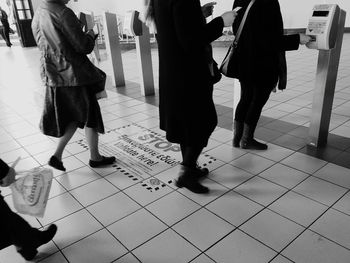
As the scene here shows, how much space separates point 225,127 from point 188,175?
1298 millimetres

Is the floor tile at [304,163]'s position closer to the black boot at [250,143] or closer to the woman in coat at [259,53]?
the black boot at [250,143]

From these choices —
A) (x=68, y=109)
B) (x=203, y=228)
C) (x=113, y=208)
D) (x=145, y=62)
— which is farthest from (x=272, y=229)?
(x=145, y=62)

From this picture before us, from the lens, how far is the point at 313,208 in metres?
1.99

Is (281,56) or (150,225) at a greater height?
(281,56)

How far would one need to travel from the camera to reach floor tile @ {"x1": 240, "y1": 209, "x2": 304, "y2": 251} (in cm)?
173

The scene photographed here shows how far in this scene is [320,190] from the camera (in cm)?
217

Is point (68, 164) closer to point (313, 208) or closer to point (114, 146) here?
point (114, 146)

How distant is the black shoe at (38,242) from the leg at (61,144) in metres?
0.81

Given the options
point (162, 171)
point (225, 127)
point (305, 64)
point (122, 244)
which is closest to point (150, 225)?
point (122, 244)

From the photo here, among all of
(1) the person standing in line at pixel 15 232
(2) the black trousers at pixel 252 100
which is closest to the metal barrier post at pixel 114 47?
(2) the black trousers at pixel 252 100

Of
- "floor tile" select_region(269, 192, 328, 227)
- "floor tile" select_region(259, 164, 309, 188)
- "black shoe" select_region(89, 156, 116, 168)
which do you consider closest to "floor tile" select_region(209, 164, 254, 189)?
"floor tile" select_region(259, 164, 309, 188)

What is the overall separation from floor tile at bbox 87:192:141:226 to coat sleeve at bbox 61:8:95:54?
3.44 feet

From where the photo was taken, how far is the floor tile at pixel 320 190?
2074mm

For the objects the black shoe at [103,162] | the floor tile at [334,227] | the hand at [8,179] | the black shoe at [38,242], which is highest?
the hand at [8,179]
